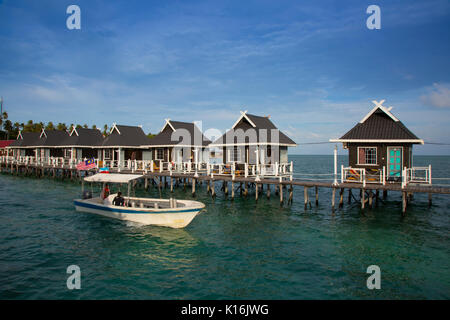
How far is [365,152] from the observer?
76.7 ft

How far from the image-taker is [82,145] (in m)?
47.6

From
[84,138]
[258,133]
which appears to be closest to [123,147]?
[84,138]

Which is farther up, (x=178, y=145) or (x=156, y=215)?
(x=178, y=145)

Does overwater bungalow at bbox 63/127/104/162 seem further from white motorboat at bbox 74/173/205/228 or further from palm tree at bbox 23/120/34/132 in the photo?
palm tree at bbox 23/120/34/132

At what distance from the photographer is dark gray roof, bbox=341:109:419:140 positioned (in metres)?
22.1

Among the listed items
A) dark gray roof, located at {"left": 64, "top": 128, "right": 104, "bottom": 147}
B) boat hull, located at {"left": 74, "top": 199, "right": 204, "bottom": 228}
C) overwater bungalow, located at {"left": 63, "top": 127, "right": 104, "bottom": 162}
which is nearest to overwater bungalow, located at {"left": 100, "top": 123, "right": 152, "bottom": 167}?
overwater bungalow, located at {"left": 63, "top": 127, "right": 104, "bottom": 162}

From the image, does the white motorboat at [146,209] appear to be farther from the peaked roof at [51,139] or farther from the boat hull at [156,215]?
the peaked roof at [51,139]

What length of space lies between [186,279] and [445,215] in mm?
21353

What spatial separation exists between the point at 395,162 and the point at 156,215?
17309 mm

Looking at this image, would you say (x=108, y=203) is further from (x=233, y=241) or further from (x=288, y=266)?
(x=288, y=266)

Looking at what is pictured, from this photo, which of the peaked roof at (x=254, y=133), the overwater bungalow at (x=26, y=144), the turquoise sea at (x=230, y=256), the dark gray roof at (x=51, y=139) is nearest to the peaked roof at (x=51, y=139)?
the dark gray roof at (x=51, y=139)

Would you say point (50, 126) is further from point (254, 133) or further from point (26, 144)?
point (254, 133)

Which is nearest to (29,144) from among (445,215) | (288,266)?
(288,266)

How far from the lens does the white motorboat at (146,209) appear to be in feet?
57.7
